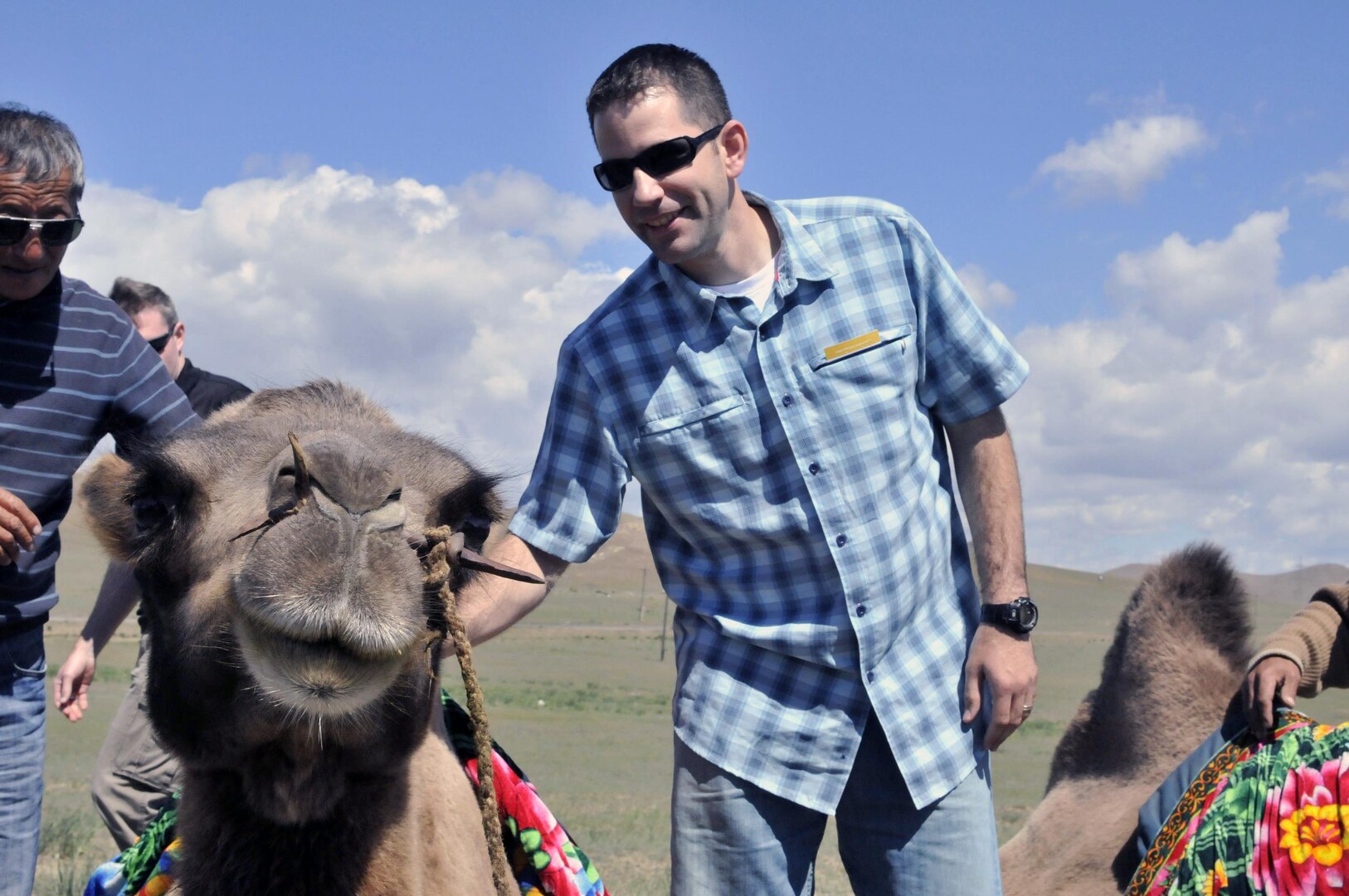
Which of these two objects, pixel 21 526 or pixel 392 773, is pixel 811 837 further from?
pixel 21 526

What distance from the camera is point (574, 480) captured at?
3512 millimetres

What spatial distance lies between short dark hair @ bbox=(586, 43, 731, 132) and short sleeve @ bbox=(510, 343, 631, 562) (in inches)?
25.7

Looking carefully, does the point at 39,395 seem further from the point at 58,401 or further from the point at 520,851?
the point at 520,851

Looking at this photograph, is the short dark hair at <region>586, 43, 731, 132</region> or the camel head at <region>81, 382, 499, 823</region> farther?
the short dark hair at <region>586, 43, 731, 132</region>

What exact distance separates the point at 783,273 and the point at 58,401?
2.02 m

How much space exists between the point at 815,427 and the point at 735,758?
0.83m

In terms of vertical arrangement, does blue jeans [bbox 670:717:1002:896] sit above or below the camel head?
below

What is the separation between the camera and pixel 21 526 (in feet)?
10.6

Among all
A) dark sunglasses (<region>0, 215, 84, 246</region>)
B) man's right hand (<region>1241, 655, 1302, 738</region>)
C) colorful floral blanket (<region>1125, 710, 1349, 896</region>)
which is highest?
dark sunglasses (<region>0, 215, 84, 246</region>)

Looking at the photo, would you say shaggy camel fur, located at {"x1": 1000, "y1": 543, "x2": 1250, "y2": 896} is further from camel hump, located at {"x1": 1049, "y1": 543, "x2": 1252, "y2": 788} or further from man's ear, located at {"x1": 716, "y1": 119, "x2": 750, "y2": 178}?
man's ear, located at {"x1": 716, "y1": 119, "x2": 750, "y2": 178}

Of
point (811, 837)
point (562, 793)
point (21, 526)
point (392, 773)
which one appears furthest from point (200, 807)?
point (562, 793)

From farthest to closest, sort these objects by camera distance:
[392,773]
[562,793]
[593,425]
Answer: [562,793]
[593,425]
[392,773]

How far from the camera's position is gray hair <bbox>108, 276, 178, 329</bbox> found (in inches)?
235

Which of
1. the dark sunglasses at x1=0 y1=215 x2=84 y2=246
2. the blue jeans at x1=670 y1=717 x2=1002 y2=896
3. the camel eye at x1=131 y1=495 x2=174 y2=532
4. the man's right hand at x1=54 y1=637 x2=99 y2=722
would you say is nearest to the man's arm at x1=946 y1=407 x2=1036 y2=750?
the blue jeans at x1=670 y1=717 x2=1002 y2=896
